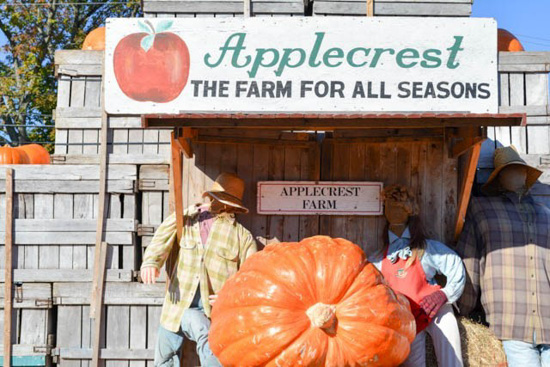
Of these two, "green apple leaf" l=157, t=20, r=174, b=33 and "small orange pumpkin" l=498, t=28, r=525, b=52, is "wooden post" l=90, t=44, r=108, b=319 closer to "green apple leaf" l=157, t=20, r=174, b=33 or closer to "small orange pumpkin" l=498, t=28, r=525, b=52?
"green apple leaf" l=157, t=20, r=174, b=33

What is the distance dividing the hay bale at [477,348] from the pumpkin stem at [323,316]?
4.72 ft

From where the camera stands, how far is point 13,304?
18.6ft

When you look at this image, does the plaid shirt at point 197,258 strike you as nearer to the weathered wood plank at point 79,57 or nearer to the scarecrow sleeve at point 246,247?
the scarecrow sleeve at point 246,247

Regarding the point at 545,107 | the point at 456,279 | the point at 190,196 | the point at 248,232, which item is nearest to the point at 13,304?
the point at 190,196

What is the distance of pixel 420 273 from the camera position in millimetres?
4930

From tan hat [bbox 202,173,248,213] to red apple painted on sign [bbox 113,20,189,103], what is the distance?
2.59 feet

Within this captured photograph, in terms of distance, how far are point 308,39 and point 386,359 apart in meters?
2.36

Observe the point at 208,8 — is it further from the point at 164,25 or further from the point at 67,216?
the point at 67,216

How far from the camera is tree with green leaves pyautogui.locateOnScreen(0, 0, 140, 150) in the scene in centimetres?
1656

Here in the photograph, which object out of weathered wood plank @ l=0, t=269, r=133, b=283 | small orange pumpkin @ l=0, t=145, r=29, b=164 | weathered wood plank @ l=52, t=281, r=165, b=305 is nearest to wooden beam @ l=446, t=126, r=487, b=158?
weathered wood plank @ l=52, t=281, r=165, b=305

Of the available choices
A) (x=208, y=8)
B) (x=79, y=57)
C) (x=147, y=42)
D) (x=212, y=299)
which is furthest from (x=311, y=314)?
(x=208, y=8)

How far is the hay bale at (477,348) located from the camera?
4.93 meters

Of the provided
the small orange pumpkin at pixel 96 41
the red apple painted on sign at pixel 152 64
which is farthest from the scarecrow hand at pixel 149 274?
the small orange pumpkin at pixel 96 41

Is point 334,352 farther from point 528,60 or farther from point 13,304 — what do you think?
point 528,60
